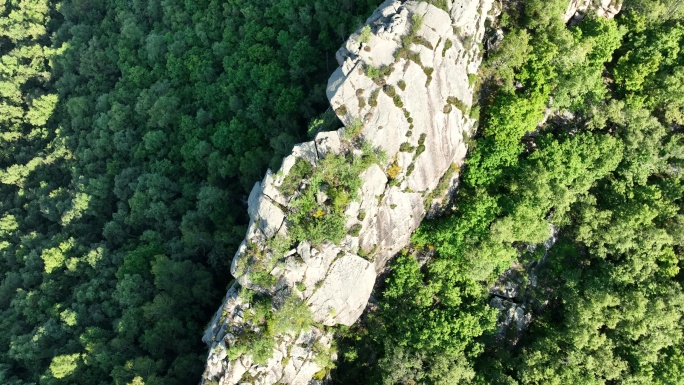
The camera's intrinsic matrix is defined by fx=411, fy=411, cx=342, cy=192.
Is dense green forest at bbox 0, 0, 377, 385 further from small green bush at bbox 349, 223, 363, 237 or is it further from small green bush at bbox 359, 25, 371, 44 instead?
small green bush at bbox 349, 223, 363, 237

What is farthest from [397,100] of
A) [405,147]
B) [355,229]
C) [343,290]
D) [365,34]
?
[343,290]

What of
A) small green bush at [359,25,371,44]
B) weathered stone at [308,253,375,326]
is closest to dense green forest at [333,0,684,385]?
weathered stone at [308,253,375,326]

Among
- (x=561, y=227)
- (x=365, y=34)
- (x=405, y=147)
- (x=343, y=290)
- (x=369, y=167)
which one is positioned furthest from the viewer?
(x=561, y=227)

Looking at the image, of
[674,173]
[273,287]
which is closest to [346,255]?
[273,287]

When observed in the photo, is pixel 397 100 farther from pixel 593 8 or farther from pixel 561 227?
pixel 593 8

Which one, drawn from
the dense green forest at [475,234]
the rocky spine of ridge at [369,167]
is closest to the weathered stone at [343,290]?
the rocky spine of ridge at [369,167]

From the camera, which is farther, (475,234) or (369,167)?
(475,234)
